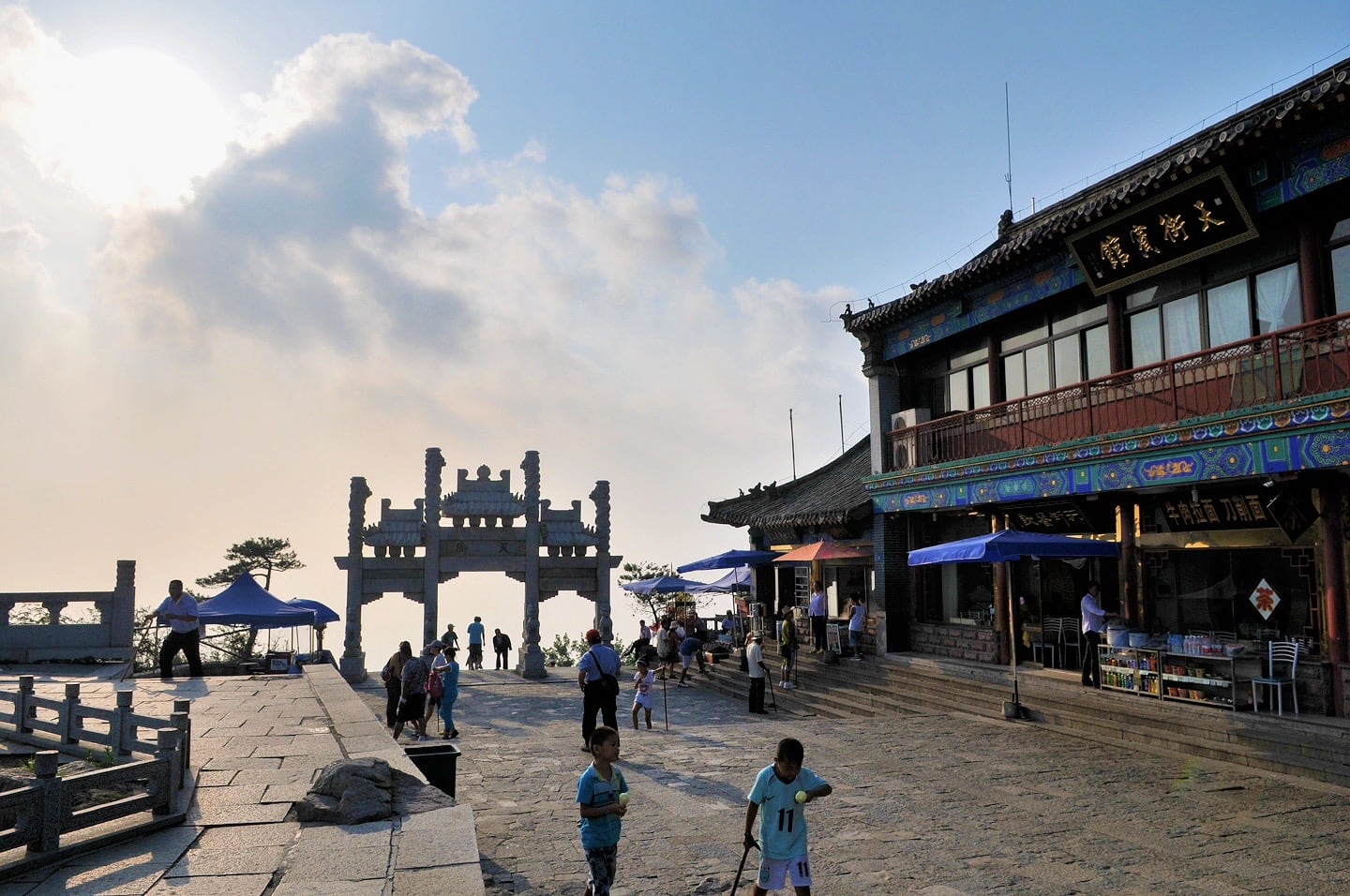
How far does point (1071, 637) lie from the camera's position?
1627cm

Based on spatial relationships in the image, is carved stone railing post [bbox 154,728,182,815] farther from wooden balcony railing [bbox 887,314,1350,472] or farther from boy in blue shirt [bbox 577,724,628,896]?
wooden balcony railing [bbox 887,314,1350,472]

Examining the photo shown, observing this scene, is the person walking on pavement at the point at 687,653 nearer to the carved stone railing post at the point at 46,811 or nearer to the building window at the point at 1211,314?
the building window at the point at 1211,314

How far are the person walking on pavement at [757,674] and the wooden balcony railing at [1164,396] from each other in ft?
16.4

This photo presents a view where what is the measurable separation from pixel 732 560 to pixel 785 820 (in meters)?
18.3

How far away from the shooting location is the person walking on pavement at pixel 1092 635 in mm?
14141

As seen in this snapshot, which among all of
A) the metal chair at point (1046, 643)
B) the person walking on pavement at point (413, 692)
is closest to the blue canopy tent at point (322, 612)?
the person walking on pavement at point (413, 692)

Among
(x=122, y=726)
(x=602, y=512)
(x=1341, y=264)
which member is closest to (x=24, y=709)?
(x=122, y=726)

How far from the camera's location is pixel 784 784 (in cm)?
578

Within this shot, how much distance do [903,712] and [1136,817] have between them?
736 centimetres

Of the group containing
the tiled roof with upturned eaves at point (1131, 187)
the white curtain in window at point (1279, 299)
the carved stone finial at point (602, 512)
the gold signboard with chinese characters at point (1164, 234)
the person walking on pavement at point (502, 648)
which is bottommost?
the person walking on pavement at point (502, 648)

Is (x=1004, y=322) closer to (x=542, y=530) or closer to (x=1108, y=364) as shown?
(x=1108, y=364)

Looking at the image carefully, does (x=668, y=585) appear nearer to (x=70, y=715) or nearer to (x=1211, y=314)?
(x=1211, y=314)

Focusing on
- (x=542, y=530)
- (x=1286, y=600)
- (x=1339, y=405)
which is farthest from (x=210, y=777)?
(x=542, y=530)

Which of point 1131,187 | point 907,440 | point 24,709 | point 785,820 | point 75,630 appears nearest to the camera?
point 785,820
